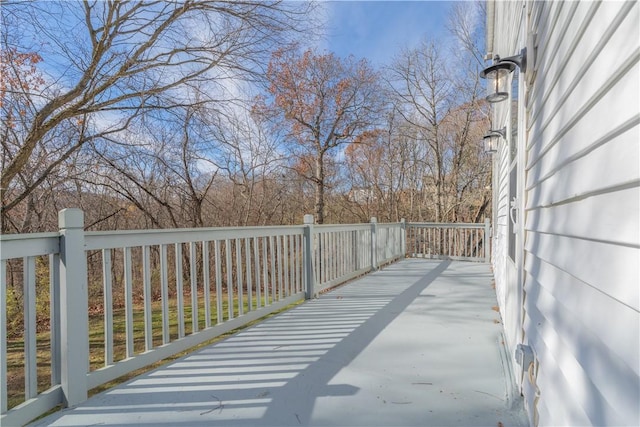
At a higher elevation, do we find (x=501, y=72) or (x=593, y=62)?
(x=501, y=72)

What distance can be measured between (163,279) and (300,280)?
6.98ft

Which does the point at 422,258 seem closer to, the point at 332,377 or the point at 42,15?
the point at 332,377

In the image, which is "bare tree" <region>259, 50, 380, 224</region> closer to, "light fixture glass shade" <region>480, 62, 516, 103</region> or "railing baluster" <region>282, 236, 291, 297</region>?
"railing baluster" <region>282, 236, 291, 297</region>

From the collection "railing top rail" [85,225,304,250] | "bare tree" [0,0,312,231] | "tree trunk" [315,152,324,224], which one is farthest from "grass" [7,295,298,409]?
"tree trunk" [315,152,324,224]

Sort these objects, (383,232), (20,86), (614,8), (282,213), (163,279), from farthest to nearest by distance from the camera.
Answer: (282,213) → (383,232) → (20,86) → (163,279) → (614,8)

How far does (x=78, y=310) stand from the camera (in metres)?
1.83

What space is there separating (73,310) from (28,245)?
0.39 metres

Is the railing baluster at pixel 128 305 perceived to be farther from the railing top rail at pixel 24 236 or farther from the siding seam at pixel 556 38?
the siding seam at pixel 556 38

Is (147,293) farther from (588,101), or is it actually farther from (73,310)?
(588,101)

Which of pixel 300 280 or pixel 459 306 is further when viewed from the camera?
pixel 300 280

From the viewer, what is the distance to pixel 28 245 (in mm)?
1684

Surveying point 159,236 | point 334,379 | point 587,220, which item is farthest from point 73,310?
point 587,220

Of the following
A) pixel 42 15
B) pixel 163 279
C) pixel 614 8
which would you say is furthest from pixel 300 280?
pixel 42 15

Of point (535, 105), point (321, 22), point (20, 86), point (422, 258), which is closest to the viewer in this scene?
point (535, 105)
